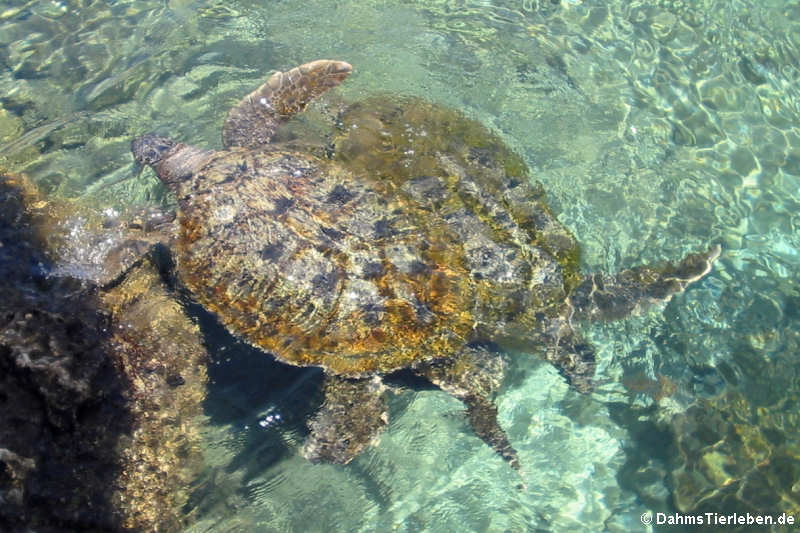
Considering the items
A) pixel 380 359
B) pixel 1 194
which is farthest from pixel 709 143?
pixel 1 194

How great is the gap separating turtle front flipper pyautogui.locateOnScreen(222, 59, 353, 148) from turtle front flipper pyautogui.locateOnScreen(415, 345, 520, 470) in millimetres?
2048

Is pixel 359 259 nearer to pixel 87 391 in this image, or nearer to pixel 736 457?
pixel 87 391

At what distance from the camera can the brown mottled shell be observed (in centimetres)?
266

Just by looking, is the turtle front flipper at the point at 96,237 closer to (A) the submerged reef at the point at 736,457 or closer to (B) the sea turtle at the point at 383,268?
(B) the sea turtle at the point at 383,268

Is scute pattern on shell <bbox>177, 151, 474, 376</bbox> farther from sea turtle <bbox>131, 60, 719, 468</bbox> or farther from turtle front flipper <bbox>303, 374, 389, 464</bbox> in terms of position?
turtle front flipper <bbox>303, 374, 389, 464</bbox>

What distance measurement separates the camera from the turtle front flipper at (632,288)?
11.5ft

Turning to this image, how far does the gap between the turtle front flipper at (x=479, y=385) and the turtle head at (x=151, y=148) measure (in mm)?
2333

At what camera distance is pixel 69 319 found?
2502mm

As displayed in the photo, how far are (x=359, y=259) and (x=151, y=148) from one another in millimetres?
1996

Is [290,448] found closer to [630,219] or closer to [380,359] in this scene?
[380,359]

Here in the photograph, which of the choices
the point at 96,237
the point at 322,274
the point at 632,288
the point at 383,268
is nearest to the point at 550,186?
the point at 632,288

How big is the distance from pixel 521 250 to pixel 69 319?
229 centimetres

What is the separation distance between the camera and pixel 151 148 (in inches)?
148

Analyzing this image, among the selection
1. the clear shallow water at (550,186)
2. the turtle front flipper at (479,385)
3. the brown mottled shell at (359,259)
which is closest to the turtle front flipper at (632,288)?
the clear shallow water at (550,186)
